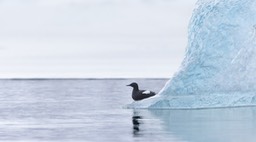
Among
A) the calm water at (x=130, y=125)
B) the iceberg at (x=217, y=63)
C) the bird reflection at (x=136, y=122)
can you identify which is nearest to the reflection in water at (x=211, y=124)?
the calm water at (x=130, y=125)

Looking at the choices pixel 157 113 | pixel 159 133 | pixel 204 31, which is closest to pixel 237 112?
pixel 157 113

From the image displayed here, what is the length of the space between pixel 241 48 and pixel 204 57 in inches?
80.1

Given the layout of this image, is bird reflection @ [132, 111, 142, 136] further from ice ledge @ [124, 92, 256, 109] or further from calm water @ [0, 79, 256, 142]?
ice ledge @ [124, 92, 256, 109]

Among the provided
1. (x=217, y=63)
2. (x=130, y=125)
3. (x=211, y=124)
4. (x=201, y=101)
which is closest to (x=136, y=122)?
(x=130, y=125)

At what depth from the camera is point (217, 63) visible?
44250 mm

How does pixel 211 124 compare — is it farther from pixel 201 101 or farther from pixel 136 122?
pixel 201 101

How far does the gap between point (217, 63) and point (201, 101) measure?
2443 mm

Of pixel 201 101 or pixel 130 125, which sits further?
pixel 201 101

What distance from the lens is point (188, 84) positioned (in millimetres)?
43656

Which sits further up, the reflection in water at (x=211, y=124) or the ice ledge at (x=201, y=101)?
the ice ledge at (x=201, y=101)

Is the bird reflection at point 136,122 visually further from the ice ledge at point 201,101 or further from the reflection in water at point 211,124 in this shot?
the ice ledge at point 201,101

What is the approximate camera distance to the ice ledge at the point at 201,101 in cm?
4309

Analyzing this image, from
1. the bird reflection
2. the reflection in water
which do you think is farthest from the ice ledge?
the bird reflection

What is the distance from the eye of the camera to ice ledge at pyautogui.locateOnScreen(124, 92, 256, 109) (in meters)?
43.1
